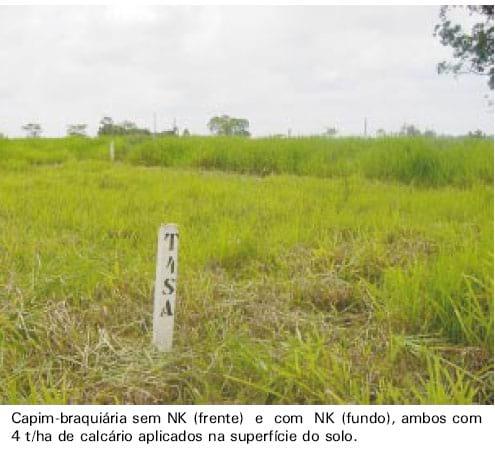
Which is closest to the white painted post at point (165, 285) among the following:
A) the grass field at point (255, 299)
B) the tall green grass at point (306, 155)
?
the grass field at point (255, 299)

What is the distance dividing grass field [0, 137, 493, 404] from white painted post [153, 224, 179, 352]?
0.26 ft

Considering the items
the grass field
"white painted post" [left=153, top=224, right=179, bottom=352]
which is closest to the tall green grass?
the grass field

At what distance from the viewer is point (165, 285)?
1820 mm

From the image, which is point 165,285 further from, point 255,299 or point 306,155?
point 306,155

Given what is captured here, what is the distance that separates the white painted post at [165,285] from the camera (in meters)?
1.79

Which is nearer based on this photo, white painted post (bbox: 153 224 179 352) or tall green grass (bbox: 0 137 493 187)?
white painted post (bbox: 153 224 179 352)

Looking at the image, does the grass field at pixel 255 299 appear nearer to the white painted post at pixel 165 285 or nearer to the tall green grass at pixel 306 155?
the white painted post at pixel 165 285

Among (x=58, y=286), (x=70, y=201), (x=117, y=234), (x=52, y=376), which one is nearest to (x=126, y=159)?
(x=70, y=201)

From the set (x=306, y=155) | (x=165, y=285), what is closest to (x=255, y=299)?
(x=165, y=285)

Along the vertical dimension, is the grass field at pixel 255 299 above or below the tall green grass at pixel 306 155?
below

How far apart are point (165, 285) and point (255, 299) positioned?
2.34 ft

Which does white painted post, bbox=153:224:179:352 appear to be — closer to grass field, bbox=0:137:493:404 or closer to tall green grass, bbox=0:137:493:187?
grass field, bbox=0:137:493:404

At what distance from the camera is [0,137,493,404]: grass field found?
5.60 ft

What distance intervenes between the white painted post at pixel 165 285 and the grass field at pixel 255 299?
3.1 inches
